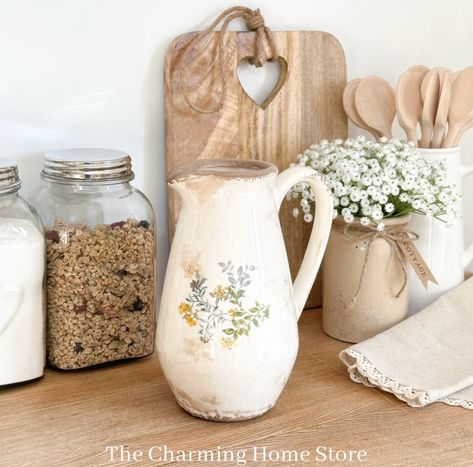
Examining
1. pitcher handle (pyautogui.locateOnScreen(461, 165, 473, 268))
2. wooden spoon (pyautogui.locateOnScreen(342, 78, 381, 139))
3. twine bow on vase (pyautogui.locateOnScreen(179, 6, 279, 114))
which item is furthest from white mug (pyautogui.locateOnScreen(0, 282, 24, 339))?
pitcher handle (pyautogui.locateOnScreen(461, 165, 473, 268))

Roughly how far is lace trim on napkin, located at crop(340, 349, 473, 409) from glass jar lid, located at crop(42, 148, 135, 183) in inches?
13.4

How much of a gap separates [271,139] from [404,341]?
33 centimetres

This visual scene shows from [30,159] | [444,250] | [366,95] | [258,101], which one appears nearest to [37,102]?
[30,159]

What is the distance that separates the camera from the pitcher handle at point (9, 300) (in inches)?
34.8

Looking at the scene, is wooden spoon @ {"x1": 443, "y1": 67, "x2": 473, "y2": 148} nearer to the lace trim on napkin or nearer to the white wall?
the white wall

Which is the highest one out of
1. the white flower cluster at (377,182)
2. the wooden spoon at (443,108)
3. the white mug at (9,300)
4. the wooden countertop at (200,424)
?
the wooden spoon at (443,108)

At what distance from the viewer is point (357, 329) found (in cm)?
108

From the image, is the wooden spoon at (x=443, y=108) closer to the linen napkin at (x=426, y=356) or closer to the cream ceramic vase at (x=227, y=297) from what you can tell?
the linen napkin at (x=426, y=356)

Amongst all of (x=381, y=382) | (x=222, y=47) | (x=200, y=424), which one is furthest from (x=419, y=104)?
(x=200, y=424)

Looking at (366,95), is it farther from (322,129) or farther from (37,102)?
(37,102)

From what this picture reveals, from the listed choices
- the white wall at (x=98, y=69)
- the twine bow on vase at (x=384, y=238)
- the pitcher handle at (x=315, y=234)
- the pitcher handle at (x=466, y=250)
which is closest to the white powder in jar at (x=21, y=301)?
the white wall at (x=98, y=69)

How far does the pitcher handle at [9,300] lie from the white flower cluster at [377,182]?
37 cm

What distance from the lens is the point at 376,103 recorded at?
45.3 inches

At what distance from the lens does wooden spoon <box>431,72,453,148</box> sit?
1.08m
